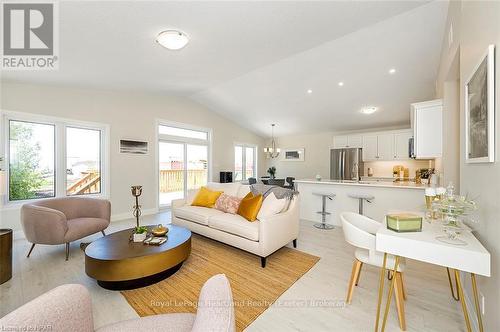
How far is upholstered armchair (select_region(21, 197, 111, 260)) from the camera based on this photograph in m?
2.59

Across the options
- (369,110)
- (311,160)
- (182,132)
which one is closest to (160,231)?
(182,132)

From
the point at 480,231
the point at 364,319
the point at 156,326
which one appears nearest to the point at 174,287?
the point at 156,326

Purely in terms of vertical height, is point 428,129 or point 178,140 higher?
point 178,140

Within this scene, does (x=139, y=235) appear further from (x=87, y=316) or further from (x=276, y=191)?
(x=276, y=191)

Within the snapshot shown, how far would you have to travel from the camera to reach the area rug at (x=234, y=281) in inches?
72.4

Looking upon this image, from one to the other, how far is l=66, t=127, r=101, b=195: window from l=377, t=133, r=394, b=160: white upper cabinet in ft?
23.8

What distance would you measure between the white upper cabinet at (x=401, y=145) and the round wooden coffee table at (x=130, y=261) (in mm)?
6008

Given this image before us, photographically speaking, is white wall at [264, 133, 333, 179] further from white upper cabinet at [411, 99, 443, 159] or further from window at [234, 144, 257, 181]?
white upper cabinet at [411, 99, 443, 159]

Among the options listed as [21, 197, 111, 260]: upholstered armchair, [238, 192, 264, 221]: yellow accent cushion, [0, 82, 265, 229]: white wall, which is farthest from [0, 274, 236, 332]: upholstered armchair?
[0, 82, 265, 229]: white wall

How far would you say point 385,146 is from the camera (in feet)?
19.6

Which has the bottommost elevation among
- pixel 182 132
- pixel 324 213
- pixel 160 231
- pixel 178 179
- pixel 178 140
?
pixel 324 213

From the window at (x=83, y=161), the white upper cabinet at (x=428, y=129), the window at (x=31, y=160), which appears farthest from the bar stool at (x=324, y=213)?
the window at (x=31, y=160)

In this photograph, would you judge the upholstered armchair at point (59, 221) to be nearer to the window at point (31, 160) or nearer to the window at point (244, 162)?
the window at point (31, 160)

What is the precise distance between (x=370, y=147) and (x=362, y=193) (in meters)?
2.80
